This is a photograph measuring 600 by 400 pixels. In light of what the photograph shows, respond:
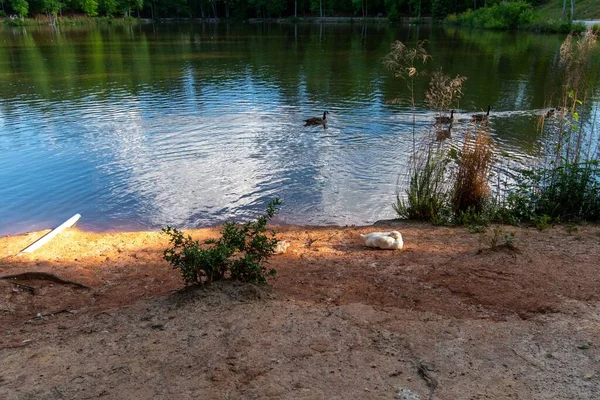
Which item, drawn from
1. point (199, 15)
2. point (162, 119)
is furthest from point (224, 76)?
point (199, 15)

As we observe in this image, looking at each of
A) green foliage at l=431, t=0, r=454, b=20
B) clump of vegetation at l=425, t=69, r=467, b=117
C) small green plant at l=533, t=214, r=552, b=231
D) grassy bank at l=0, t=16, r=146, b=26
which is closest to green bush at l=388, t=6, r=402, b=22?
green foliage at l=431, t=0, r=454, b=20

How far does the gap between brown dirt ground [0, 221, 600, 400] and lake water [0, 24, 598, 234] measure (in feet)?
11.8

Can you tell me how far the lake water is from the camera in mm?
10438

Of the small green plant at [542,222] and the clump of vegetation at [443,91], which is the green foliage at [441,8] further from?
the small green plant at [542,222]

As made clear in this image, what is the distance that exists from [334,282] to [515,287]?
77.5 inches

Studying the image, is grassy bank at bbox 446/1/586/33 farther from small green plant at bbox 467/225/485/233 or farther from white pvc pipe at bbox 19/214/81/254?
white pvc pipe at bbox 19/214/81/254

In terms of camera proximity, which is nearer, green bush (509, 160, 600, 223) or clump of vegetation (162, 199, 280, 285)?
clump of vegetation (162, 199, 280, 285)

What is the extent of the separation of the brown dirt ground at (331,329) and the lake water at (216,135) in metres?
3.60

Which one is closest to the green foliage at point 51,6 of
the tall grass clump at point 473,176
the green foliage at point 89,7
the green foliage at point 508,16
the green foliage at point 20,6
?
the green foliage at point 20,6

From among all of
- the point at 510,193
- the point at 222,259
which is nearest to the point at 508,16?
the point at 510,193

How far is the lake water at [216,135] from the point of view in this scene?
10.4m

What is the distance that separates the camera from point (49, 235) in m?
8.24

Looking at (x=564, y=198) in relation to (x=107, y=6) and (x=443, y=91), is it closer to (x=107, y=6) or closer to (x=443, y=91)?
(x=443, y=91)

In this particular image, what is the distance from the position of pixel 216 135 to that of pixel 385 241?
395 inches
